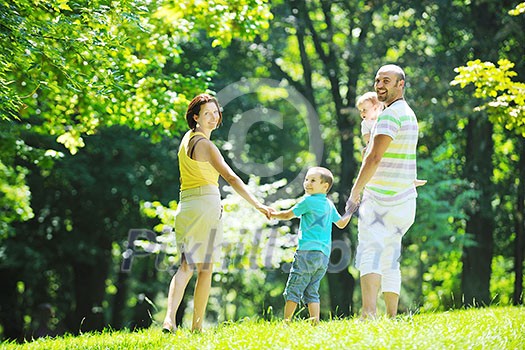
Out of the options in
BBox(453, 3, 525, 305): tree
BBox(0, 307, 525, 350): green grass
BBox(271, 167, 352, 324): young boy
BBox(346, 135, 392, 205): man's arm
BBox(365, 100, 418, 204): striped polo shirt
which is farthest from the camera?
BBox(453, 3, 525, 305): tree

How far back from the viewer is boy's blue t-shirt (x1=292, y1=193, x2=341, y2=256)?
6379 mm

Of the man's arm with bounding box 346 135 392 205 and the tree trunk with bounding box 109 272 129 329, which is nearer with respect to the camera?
the man's arm with bounding box 346 135 392 205

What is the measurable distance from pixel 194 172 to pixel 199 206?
0.95 feet

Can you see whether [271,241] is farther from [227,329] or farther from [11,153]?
[227,329]

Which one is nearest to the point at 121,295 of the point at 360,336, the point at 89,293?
the point at 89,293

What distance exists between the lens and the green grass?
16.0 ft

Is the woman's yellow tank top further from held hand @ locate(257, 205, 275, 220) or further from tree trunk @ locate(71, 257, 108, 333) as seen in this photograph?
tree trunk @ locate(71, 257, 108, 333)

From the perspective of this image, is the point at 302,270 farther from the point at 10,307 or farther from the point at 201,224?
the point at 10,307

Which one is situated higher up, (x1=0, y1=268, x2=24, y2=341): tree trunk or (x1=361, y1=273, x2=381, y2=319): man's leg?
(x1=361, y1=273, x2=381, y2=319): man's leg

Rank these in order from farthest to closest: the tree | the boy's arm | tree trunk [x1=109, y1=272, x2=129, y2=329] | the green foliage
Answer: tree trunk [x1=109, y1=272, x2=129, y2=329] < the tree < the green foliage < the boy's arm

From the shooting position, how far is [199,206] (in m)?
6.29

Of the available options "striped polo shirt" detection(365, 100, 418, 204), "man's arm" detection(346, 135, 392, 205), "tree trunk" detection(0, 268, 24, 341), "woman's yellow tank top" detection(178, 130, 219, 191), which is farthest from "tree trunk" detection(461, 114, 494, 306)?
"tree trunk" detection(0, 268, 24, 341)

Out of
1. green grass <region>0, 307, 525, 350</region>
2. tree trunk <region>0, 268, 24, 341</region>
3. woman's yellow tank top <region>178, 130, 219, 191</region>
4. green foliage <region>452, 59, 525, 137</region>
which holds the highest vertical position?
green foliage <region>452, 59, 525, 137</region>

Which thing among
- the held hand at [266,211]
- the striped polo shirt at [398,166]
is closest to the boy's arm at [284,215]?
the held hand at [266,211]
